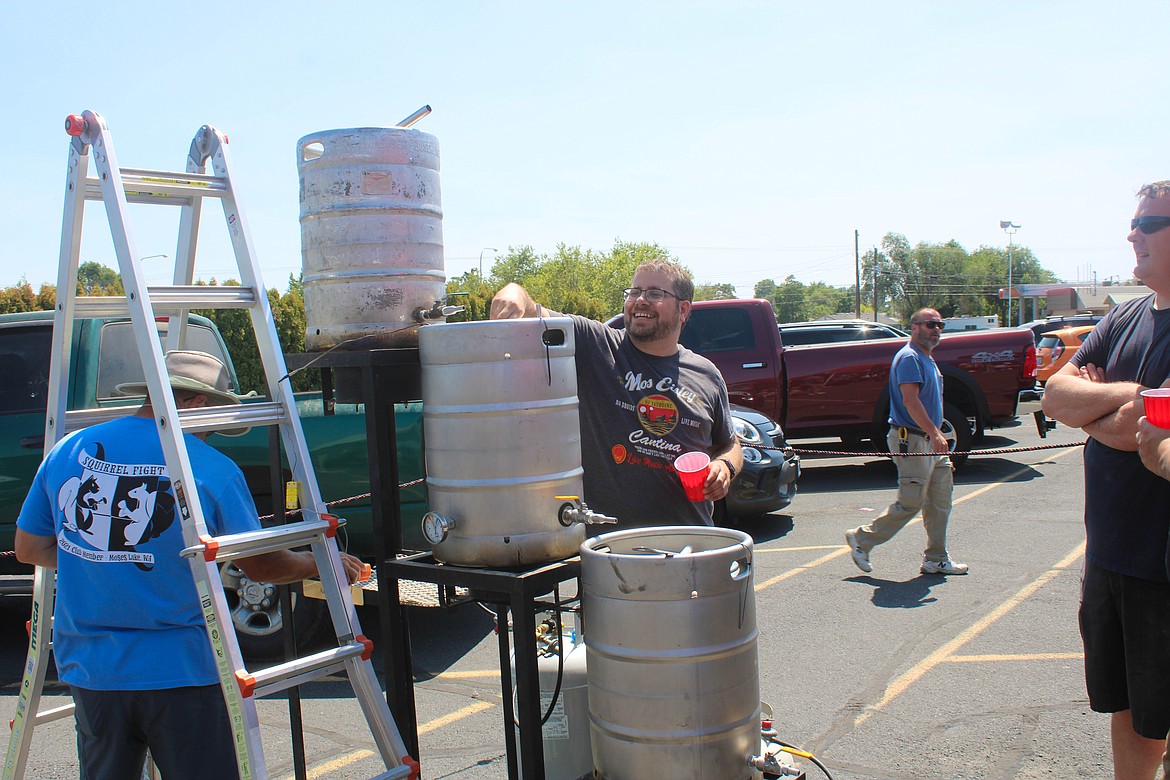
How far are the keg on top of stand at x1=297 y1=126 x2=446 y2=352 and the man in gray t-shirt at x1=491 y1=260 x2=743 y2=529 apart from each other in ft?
1.28

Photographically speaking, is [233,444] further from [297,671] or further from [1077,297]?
[1077,297]

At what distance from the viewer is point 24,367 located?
5.81 m

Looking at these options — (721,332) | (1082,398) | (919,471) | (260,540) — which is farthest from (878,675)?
(721,332)

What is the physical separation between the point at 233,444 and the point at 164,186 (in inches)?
118

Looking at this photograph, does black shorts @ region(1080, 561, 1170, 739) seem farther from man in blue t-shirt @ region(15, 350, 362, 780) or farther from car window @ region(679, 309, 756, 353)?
car window @ region(679, 309, 756, 353)

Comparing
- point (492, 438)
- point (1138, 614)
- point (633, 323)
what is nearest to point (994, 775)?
point (1138, 614)

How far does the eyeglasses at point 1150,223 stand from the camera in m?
2.92

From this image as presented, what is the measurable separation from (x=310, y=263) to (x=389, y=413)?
57 centimetres

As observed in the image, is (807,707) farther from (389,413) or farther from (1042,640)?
(389,413)

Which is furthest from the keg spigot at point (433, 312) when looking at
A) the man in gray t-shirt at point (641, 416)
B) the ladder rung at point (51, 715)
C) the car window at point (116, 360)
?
the car window at point (116, 360)

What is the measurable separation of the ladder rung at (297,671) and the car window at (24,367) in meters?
4.03

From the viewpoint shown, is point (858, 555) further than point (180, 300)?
Yes

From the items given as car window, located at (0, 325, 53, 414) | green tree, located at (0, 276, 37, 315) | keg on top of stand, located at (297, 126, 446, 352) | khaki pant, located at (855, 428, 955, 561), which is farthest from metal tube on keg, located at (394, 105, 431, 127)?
green tree, located at (0, 276, 37, 315)

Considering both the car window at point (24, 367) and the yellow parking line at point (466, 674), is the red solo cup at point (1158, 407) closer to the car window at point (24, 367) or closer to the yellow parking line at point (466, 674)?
the yellow parking line at point (466, 674)
